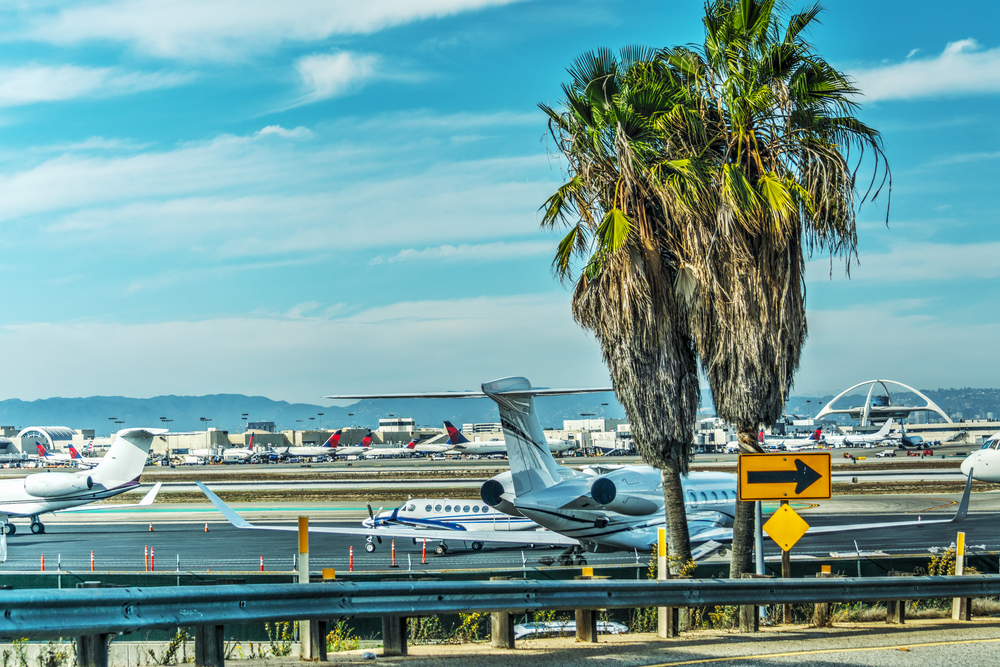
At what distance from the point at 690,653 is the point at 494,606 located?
2.20 metres

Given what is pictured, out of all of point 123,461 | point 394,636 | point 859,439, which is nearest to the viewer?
point 394,636

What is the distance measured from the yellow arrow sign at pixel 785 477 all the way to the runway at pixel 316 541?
13.4 metres

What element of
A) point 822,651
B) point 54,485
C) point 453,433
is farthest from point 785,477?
point 453,433

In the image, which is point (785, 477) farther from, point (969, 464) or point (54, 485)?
point (54, 485)

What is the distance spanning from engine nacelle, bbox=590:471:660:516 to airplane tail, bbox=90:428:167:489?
2824 cm

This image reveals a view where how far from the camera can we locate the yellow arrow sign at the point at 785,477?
38.0 ft

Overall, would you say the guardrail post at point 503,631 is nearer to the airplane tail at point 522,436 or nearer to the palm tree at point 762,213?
the palm tree at point 762,213

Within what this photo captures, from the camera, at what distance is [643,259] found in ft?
51.1

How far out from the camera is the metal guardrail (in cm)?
600

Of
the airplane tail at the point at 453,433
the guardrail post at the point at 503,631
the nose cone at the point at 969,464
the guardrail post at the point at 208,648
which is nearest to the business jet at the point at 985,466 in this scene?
the nose cone at the point at 969,464

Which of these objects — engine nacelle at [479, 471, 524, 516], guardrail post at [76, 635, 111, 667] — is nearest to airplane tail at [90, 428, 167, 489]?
engine nacelle at [479, 471, 524, 516]

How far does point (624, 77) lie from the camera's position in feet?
52.4

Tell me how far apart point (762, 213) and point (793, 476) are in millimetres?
4942

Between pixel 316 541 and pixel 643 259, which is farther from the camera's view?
pixel 316 541
